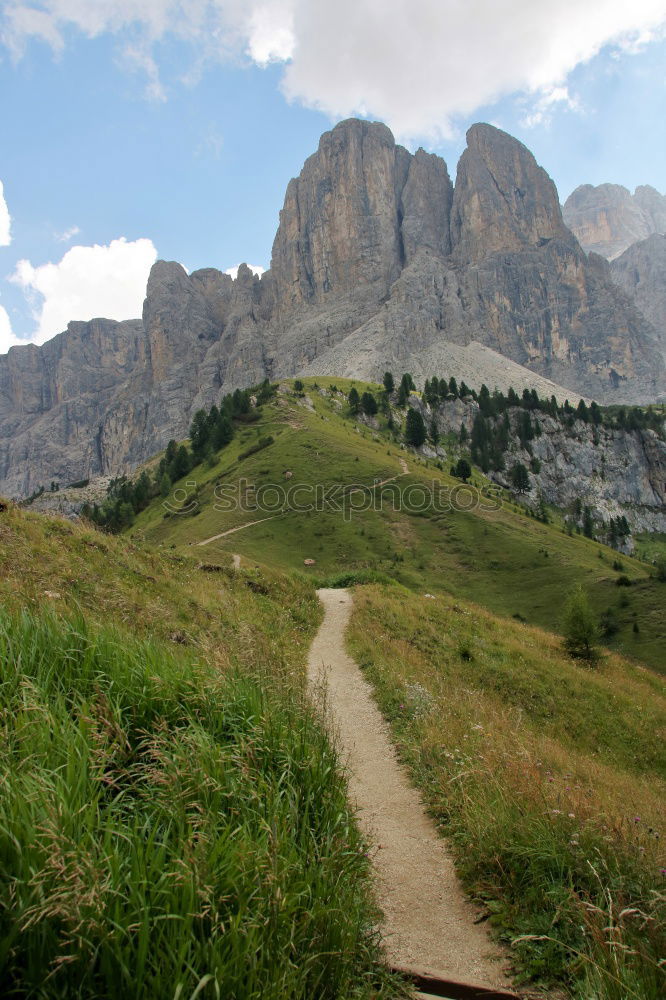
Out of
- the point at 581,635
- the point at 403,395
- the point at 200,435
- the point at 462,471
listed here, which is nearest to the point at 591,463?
the point at 403,395

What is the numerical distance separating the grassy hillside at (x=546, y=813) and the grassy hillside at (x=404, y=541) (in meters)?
32.4

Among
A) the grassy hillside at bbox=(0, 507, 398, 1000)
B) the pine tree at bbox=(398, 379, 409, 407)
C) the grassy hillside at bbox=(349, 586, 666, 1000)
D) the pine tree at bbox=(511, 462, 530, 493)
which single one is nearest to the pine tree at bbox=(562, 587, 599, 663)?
the grassy hillside at bbox=(349, 586, 666, 1000)

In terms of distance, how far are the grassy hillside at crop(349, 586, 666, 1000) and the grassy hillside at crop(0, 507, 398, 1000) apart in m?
1.41

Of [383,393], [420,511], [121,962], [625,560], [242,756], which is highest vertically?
[383,393]

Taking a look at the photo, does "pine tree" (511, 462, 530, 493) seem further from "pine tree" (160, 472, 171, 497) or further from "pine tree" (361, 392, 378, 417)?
"pine tree" (160, 472, 171, 497)

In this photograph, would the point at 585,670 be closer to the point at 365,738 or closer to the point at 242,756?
the point at 365,738

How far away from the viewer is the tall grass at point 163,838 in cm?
253

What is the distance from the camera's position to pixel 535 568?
240 feet

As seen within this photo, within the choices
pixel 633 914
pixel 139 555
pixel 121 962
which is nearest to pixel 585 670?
pixel 139 555

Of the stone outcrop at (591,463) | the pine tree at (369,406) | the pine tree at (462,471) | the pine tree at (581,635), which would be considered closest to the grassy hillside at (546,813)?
the pine tree at (581,635)

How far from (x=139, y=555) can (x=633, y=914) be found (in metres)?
16.2

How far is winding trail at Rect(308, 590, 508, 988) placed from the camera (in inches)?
168

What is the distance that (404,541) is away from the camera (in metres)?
79.9

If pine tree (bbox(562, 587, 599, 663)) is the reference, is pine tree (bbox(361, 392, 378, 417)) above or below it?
above
